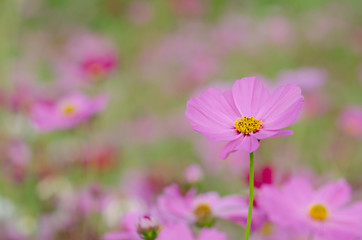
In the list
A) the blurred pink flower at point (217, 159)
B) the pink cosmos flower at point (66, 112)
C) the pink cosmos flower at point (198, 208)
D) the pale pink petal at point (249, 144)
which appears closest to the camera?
the pale pink petal at point (249, 144)

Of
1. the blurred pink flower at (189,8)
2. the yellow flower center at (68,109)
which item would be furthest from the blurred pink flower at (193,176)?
the blurred pink flower at (189,8)

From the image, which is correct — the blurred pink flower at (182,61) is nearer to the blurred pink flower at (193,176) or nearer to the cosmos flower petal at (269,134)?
the blurred pink flower at (193,176)

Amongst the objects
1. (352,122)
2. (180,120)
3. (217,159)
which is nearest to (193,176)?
(352,122)

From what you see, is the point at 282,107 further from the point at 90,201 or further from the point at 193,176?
the point at 90,201

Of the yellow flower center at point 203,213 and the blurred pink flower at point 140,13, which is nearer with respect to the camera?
the yellow flower center at point 203,213

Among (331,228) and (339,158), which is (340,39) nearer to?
(339,158)

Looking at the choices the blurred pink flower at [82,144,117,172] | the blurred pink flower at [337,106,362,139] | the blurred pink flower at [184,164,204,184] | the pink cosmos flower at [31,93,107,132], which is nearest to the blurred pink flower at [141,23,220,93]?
the blurred pink flower at [82,144,117,172]

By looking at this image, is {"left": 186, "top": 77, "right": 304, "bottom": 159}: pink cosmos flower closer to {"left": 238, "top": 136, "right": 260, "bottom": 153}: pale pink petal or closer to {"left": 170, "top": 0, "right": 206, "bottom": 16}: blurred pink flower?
{"left": 238, "top": 136, "right": 260, "bottom": 153}: pale pink petal
